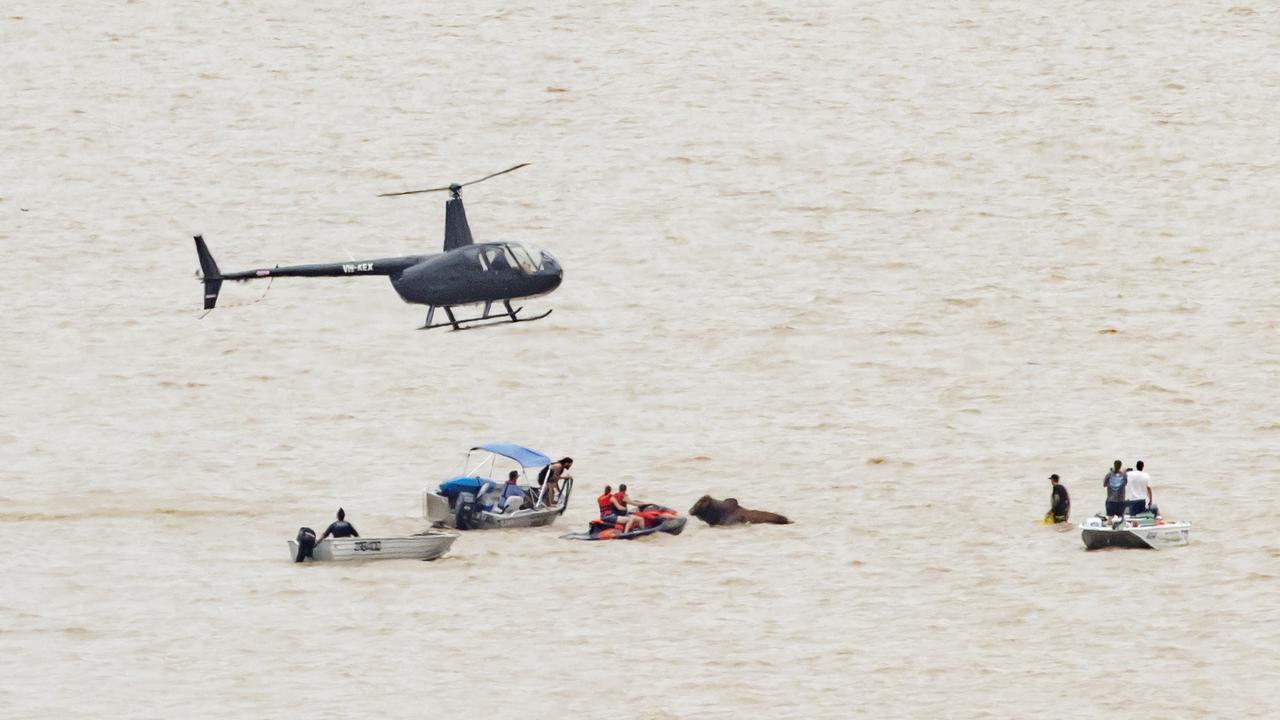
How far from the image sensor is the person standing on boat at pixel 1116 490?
34.6 meters

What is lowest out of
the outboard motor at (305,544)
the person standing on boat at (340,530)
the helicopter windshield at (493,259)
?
the outboard motor at (305,544)

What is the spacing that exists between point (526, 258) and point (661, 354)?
1088 centimetres

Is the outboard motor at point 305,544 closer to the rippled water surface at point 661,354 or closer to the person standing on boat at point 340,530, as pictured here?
the person standing on boat at point 340,530

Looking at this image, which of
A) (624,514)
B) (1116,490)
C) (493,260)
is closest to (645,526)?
(624,514)

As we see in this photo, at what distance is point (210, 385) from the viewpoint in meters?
49.8

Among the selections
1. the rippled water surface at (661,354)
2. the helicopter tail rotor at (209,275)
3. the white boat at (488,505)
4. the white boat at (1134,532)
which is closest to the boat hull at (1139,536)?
the white boat at (1134,532)

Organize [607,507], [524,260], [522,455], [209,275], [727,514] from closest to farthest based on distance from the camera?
[607,507], [727,514], [522,455], [524,260], [209,275]

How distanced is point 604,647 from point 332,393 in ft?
65.7

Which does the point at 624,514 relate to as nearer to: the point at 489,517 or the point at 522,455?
the point at 489,517

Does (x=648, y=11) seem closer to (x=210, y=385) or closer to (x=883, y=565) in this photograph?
(x=210, y=385)

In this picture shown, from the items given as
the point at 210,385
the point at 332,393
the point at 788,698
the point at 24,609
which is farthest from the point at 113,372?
the point at 788,698

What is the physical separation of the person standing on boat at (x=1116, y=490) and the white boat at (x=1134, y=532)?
166 mm

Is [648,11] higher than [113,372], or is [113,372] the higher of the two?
[648,11]

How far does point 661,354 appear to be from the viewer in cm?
5178
